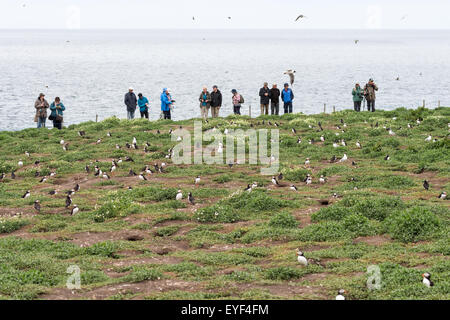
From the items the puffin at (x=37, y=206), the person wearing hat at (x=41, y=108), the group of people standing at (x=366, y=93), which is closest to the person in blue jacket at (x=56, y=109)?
the person wearing hat at (x=41, y=108)

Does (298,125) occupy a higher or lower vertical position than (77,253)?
higher

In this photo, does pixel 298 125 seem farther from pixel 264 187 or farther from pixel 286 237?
pixel 286 237

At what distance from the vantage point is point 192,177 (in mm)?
27359

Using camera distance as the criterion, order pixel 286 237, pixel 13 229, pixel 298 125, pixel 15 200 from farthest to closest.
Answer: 1. pixel 298 125
2. pixel 15 200
3. pixel 13 229
4. pixel 286 237

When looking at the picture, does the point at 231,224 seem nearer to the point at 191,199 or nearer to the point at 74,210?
the point at 191,199

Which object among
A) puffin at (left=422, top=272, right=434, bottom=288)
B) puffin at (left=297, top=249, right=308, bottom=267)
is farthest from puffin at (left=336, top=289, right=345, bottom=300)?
puffin at (left=297, top=249, right=308, bottom=267)

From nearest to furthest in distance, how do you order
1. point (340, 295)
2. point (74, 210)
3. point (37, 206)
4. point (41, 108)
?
point (340, 295) → point (74, 210) → point (37, 206) → point (41, 108)

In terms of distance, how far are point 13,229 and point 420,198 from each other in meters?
13.7

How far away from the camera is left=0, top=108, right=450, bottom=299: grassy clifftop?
13969 millimetres

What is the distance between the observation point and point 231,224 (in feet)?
65.9

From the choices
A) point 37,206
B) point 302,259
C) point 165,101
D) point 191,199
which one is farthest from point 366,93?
point 302,259

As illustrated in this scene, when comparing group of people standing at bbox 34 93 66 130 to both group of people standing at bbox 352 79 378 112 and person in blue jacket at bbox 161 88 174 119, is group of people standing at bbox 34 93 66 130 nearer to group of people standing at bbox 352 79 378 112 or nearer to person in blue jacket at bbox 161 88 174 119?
person in blue jacket at bbox 161 88 174 119
